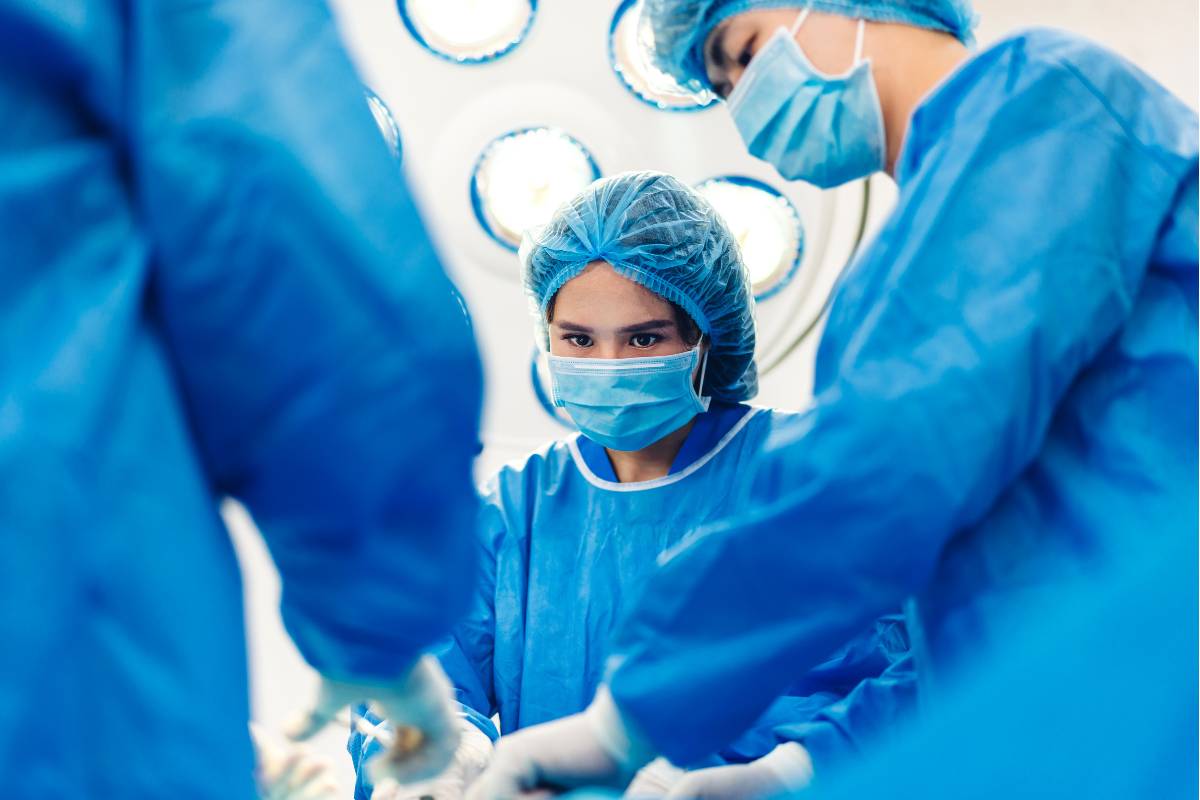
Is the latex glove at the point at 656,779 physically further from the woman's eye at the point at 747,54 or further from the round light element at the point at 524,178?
the round light element at the point at 524,178

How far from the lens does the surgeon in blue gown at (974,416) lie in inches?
32.0

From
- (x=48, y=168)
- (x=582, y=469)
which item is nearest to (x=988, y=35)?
(x=582, y=469)

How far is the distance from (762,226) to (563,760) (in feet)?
4.06

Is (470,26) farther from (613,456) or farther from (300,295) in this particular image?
(300,295)

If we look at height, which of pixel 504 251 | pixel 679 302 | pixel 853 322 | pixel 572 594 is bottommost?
pixel 572 594

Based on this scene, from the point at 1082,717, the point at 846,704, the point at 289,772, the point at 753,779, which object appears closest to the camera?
the point at 1082,717

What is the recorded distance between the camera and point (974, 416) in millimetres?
808

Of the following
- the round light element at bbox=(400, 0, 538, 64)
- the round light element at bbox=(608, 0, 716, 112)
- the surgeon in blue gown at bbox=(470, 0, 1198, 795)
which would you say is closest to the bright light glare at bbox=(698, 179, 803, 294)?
the round light element at bbox=(608, 0, 716, 112)

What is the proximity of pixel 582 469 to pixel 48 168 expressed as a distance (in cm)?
111

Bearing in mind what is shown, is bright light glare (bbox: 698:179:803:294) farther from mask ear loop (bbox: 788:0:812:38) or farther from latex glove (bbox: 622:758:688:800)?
latex glove (bbox: 622:758:688:800)

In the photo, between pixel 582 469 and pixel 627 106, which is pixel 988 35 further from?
pixel 582 469

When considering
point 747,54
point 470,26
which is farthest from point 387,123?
point 747,54

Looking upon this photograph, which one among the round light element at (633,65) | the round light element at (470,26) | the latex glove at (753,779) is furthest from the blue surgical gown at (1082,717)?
the round light element at (470,26)

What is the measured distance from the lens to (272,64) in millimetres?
598
